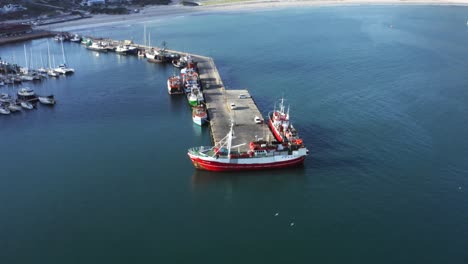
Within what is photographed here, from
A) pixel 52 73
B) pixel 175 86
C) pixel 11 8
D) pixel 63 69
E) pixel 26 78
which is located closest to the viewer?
pixel 175 86

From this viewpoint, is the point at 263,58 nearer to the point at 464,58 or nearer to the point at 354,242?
the point at 464,58

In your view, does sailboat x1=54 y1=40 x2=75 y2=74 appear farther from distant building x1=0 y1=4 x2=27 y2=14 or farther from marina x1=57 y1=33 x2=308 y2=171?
distant building x1=0 y1=4 x2=27 y2=14

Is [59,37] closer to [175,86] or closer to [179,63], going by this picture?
[179,63]

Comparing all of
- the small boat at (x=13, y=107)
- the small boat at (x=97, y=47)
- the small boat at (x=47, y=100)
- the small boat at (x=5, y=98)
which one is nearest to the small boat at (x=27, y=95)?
the small boat at (x=47, y=100)

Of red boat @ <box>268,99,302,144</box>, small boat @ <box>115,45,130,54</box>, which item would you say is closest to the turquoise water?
red boat @ <box>268,99,302,144</box>

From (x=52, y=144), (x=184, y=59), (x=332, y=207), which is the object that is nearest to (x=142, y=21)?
(x=184, y=59)

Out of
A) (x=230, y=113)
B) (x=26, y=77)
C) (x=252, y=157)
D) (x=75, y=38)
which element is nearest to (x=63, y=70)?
(x=26, y=77)

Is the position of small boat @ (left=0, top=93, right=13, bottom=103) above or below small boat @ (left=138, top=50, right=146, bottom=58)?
below
